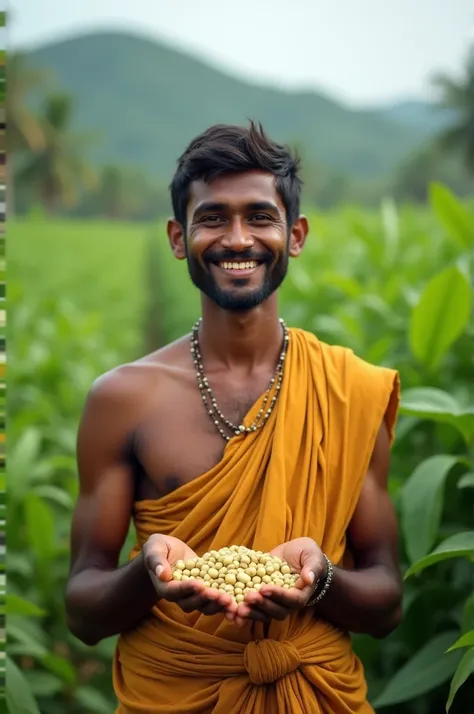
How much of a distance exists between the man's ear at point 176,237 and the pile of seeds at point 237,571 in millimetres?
728

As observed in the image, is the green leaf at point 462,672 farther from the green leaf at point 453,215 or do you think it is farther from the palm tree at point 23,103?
the palm tree at point 23,103

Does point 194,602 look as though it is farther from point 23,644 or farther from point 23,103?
point 23,103

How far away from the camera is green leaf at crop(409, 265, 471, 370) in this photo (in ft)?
9.78

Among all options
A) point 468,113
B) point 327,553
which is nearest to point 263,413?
point 327,553

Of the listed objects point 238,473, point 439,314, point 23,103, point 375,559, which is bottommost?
point 375,559

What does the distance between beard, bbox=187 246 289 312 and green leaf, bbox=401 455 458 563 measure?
0.75m

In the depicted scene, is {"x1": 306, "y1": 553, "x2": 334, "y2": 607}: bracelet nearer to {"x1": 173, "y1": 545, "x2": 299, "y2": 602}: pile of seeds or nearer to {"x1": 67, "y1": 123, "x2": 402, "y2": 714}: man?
{"x1": 67, "y1": 123, "x2": 402, "y2": 714}: man

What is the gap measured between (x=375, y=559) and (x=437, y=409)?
46 cm

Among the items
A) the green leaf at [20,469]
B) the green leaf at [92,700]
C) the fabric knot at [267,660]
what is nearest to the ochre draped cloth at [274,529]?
→ the fabric knot at [267,660]

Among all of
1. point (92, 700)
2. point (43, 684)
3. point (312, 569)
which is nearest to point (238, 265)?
point (312, 569)

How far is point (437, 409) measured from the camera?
2479 mm

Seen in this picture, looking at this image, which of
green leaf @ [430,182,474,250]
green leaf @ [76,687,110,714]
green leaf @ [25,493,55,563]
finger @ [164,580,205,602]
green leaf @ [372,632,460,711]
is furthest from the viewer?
green leaf @ [430,182,474,250]

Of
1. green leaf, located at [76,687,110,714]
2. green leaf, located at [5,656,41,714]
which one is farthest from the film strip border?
green leaf, located at [76,687,110,714]

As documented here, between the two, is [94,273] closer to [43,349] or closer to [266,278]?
[43,349]
